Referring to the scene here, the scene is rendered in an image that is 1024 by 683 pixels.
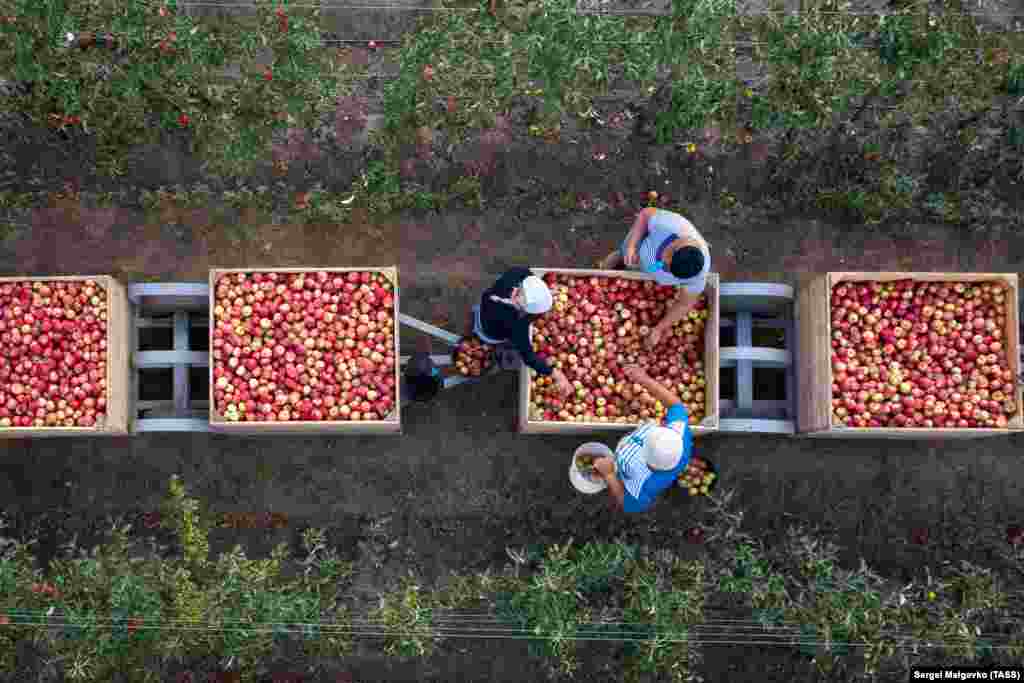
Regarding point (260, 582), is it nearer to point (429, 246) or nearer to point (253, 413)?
point (253, 413)

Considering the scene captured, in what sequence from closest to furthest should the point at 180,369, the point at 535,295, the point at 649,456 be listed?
the point at 649,456
the point at 535,295
the point at 180,369

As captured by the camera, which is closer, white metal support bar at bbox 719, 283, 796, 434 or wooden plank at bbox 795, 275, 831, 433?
wooden plank at bbox 795, 275, 831, 433

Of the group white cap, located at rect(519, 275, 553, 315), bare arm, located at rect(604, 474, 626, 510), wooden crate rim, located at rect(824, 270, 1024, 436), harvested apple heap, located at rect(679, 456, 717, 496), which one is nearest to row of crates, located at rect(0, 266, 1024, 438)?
wooden crate rim, located at rect(824, 270, 1024, 436)

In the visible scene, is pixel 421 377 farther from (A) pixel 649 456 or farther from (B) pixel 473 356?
(A) pixel 649 456

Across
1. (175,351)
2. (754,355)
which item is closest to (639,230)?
(754,355)

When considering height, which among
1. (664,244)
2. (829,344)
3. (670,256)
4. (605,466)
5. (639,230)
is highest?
(639,230)

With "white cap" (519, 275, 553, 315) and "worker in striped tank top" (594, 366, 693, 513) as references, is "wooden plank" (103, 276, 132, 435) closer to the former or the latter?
"white cap" (519, 275, 553, 315)
